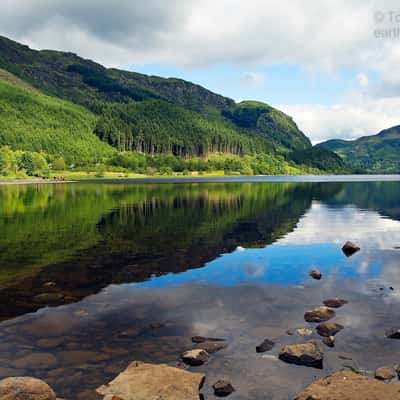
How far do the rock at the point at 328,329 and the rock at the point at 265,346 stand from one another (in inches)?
132

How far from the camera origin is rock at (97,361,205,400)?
582 inches

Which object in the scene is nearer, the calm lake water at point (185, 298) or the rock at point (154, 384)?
the rock at point (154, 384)

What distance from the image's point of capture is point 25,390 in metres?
14.1

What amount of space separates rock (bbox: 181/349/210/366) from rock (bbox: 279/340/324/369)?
12.1ft

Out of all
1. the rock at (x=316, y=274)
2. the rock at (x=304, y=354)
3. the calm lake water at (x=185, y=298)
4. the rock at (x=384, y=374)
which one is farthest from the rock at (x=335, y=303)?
the rock at (x=384, y=374)

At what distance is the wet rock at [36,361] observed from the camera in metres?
17.7

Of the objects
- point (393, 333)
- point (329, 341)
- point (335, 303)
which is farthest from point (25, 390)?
point (335, 303)

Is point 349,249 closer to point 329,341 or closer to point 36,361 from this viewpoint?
point 329,341

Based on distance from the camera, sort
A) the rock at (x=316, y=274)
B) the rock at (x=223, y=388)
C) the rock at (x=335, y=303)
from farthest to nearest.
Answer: the rock at (x=316, y=274)
the rock at (x=335, y=303)
the rock at (x=223, y=388)

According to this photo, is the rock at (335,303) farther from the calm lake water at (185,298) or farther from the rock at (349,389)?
the rock at (349,389)

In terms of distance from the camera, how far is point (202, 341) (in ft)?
67.3

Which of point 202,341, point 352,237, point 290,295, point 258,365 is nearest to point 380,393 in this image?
point 258,365

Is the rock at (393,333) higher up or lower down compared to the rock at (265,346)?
higher up

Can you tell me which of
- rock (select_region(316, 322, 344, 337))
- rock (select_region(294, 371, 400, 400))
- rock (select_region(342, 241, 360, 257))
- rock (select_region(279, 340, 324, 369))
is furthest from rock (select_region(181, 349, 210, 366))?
rock (select_region(342, 241, 360, 257))
